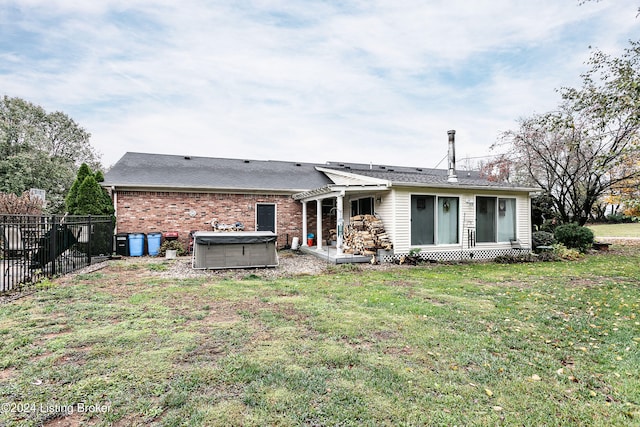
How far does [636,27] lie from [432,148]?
72.1ft

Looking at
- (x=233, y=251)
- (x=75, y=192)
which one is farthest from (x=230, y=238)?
(x=75, y=192)

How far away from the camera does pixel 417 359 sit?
310 centimetres

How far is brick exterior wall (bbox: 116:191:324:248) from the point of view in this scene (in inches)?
470

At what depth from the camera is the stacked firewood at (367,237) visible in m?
10.1

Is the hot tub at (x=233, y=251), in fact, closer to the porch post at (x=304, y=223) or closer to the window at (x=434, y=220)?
the porch post at (x=304, y=223)

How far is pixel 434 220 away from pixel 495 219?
2675 mm

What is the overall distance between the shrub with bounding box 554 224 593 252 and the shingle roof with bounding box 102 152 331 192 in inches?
398

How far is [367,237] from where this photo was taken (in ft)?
33.8

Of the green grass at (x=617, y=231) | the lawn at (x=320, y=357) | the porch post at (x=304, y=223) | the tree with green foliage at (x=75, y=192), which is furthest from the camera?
the green grass at (x=617, y=231)

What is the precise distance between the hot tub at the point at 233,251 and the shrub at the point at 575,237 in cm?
1194

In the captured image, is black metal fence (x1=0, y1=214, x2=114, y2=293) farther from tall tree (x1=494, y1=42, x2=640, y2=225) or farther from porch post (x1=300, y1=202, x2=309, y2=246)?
tall tree (x1=494, y1=42, x2=640, y2=225)

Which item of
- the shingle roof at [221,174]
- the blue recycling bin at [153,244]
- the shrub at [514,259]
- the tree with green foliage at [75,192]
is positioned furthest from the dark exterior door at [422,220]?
the tree with green foliage at [75,192]

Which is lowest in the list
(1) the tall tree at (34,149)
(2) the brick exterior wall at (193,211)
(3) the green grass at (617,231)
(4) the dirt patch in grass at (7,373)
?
(4) the dirt patch in grass at (7,373)

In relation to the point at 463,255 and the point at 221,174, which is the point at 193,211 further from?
the point at 463,255
